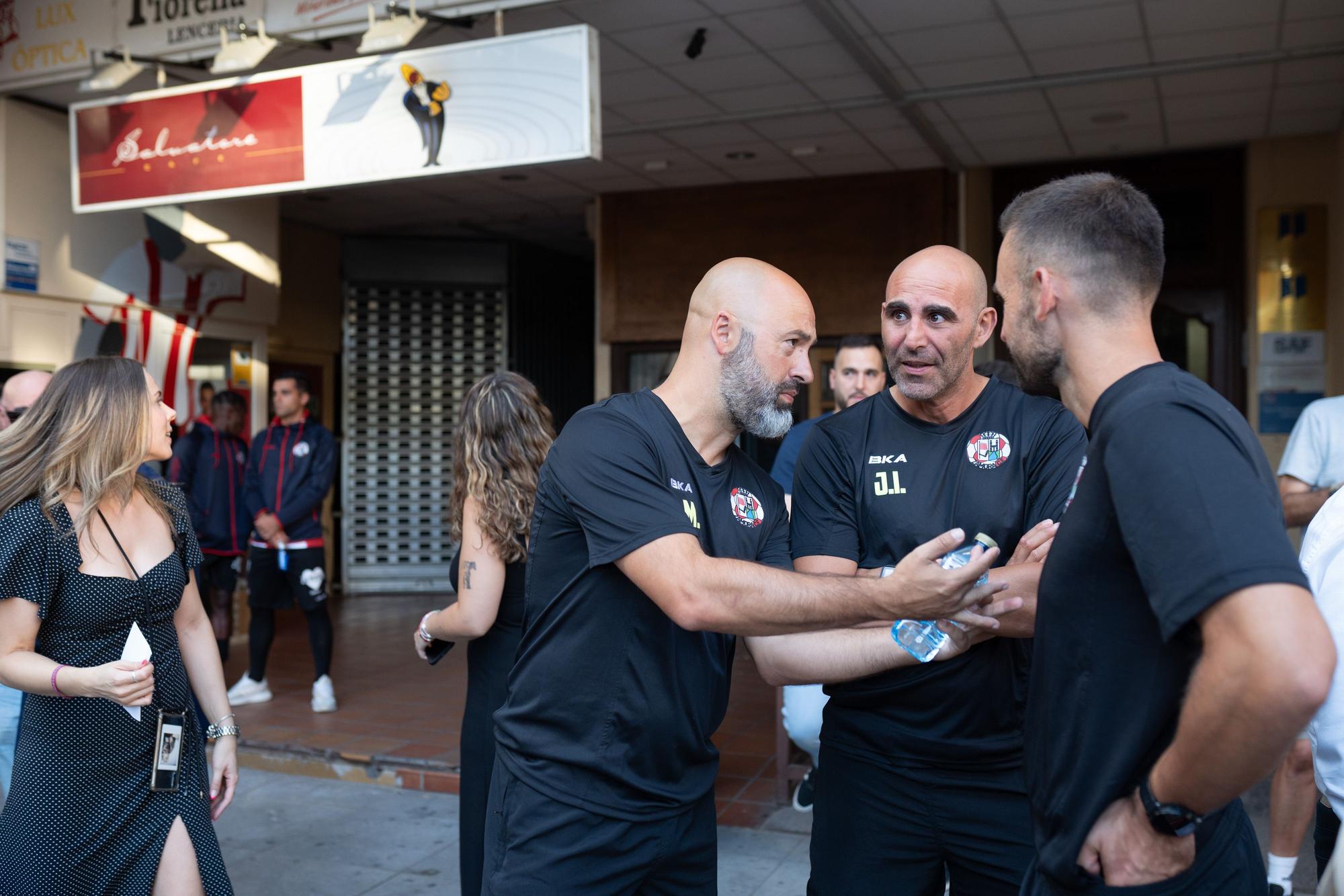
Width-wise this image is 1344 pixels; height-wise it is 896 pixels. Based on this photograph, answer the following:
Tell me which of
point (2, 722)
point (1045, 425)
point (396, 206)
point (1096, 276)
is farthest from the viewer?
point (396, 206)

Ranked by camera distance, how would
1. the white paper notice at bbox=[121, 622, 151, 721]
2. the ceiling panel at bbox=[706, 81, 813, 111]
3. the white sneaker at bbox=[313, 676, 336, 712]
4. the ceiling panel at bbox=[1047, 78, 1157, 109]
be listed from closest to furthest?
the white paper notice at bbox=[121, 622, 151, 721]
the white sneaker at bbox=[313, 676, 336, 712]
the ceiling panel at bbox=[1047, 78, 1157, 109]
the ceiling panel at bbox=[706, 81, 813, 111]

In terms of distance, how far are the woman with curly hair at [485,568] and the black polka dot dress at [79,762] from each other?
0.84 m

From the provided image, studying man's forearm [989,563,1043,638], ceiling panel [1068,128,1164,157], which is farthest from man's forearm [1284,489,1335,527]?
ceiling panel [1068,128,1164,157]

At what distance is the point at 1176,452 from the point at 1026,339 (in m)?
0.38


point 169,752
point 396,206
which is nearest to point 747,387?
point 169,752

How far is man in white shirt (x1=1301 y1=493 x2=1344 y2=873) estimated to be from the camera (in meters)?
1.94

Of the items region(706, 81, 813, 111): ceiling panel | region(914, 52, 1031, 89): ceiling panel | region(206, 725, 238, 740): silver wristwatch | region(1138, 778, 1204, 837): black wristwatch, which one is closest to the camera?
region(1138, 778, 1204, 837): black wristwatch

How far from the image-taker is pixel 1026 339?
1.67m

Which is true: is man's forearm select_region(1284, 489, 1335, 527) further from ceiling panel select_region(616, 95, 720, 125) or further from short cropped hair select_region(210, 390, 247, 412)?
short cropped hair select_region(210, 390, 247, 412)

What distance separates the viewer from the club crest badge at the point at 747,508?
2223 mm

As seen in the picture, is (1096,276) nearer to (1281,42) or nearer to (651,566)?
(651,566)

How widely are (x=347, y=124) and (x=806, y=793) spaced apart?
3.65 meters

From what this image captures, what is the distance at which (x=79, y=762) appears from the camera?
2396 millimetres

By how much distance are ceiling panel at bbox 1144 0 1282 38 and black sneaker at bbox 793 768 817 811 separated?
4.24 meters
